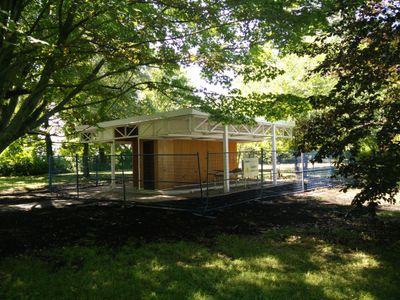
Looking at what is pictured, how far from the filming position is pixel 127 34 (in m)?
8.32

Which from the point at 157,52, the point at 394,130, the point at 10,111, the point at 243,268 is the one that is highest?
the point at 157,52

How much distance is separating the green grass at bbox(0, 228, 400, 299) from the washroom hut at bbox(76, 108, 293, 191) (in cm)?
799

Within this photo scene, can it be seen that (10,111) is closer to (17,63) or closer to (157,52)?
(17,63)

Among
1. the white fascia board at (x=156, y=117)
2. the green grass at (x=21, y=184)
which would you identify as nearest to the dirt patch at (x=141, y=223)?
the white fascia board at (x=156, y=117)

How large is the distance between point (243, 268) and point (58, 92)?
8382 mm

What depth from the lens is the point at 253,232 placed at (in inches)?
323

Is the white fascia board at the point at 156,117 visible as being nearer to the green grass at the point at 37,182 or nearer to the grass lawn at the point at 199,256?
the grass lawn at the point at 199,256

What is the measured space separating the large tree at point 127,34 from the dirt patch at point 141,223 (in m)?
2.35

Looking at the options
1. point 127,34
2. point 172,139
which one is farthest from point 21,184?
point 127,34

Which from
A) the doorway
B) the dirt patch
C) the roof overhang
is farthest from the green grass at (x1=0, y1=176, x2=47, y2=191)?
the dirt patch

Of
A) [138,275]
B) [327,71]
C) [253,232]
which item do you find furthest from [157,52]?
[138,275]

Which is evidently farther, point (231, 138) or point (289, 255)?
point (231, 138)

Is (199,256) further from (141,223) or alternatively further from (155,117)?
(155,117)

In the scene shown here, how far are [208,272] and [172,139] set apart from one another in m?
12.5
